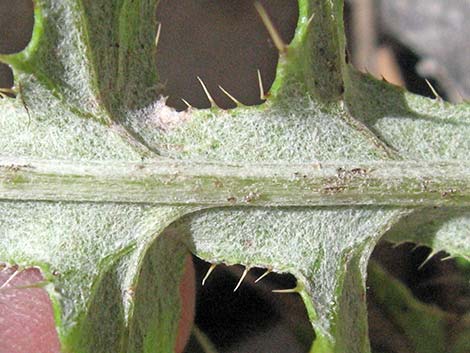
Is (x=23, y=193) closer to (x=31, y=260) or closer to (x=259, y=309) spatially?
(x=31, y=260)

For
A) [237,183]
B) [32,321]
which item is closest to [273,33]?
[237,183]

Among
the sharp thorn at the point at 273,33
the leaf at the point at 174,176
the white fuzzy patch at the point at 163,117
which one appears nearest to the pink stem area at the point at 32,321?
the leaf at the point at 174,176

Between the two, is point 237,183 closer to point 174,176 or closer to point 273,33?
point 174,176

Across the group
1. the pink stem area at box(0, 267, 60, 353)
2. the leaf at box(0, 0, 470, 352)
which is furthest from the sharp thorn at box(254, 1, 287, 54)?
the pink stem area at box(0, 267, 60, 353)

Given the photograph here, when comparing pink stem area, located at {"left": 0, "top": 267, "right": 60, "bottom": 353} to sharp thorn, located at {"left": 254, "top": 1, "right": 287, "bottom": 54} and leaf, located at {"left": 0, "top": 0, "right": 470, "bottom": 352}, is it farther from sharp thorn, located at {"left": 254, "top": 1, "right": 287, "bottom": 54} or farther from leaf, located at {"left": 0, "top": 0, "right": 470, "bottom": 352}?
sharp thorn, located at {"left": 254, "top": 1, "right": 287, "bottom": 54}

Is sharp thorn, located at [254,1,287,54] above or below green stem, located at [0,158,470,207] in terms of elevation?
above

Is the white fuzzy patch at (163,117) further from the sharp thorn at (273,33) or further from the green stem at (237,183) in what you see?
the sharp thorn at (273,33)

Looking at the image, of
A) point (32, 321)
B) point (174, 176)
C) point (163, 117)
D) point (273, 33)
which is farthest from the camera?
point (32, 321)
